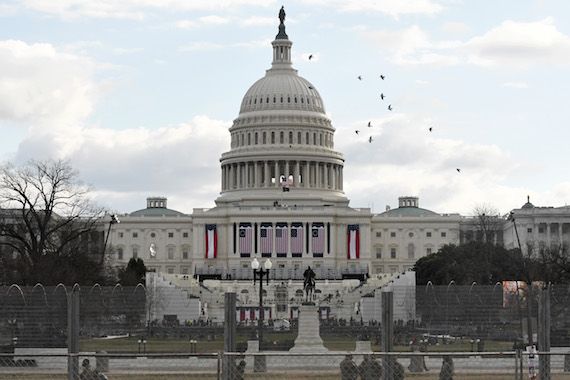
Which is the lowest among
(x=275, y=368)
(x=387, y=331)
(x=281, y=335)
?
(x=275, y=368)

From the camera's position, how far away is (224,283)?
513 feet

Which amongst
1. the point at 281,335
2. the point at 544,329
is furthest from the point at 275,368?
the point at 281,335

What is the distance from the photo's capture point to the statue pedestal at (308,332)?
58931mm

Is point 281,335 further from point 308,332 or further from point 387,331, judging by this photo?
point 387,331

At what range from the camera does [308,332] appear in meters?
62.5

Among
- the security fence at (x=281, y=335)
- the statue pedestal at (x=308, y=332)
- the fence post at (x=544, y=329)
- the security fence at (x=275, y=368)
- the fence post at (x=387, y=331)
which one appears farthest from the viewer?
the statue pedestal at (x=308, y=332)

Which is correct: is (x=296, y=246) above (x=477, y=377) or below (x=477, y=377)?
above

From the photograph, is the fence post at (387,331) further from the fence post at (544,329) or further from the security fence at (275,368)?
the fence post at (544,329)

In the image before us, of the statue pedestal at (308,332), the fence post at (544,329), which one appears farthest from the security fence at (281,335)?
the statue pedestal at (308,332)

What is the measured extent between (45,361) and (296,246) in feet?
500

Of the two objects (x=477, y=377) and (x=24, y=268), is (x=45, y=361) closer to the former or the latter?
(x=477, y=377)

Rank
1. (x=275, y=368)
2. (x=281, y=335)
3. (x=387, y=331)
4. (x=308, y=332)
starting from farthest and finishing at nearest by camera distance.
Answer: (x=281, y=335)
(x=308, y=332)
(x=275, y=368)
(x=387, y=331)

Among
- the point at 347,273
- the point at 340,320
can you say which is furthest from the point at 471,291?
the point at 347,273

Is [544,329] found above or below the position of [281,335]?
below
